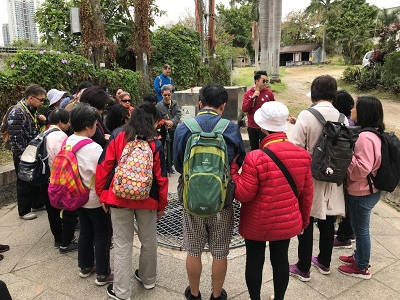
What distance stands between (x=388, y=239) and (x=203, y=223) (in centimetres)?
255

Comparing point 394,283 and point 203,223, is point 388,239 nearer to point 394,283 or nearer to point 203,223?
point 394,283

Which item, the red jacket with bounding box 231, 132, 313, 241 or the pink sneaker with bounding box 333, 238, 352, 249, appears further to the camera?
the pink sneaker with bounding box 333, 238, 352, 249

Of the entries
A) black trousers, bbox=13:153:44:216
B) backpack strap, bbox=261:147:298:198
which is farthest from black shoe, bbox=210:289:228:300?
black trousers, bbox=13:153:44:216

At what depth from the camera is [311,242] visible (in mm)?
2928

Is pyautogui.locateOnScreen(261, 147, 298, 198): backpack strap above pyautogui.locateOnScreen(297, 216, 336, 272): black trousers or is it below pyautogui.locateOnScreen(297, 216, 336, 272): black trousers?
above

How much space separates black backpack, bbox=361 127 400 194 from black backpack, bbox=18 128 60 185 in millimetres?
2989

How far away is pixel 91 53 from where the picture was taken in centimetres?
938

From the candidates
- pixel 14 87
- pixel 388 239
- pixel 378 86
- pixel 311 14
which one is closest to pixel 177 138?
pixel 388 239

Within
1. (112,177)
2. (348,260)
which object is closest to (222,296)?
(112,177)

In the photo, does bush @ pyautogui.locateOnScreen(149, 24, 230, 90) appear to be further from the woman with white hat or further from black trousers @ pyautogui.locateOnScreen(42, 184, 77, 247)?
the woman with white hat

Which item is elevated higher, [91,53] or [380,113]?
[91,53]

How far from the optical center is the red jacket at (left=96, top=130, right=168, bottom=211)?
2.52m

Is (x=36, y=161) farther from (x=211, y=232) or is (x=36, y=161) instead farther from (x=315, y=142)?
(x=315, y=142)

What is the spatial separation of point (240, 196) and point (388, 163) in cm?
142
